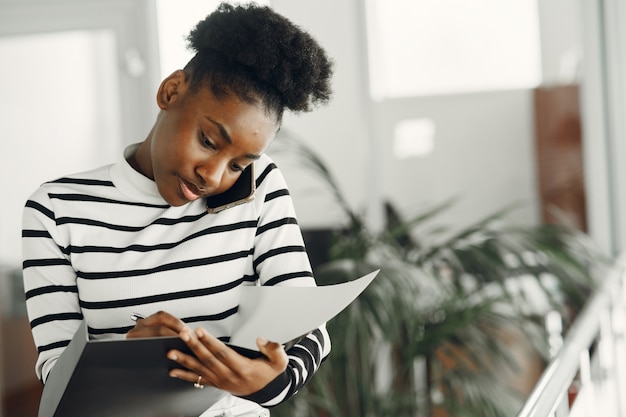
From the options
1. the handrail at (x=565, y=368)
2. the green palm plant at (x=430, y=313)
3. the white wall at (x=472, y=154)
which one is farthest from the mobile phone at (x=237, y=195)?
the white wall at (x=472, y=154)

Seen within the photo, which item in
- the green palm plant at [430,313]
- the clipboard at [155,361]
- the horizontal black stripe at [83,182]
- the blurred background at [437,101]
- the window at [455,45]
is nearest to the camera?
the clipboard at [155,361]

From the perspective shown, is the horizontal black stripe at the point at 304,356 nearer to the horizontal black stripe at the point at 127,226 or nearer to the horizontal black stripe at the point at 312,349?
the horizontal black stripe at the point at 312,349

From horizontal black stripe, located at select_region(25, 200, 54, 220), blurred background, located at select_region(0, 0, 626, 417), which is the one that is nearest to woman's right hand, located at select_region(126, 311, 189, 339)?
horizontal black stripe, located at select_region(25, 200, 54, 220)

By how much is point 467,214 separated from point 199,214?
2.50 metres

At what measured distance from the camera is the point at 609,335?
2203mm

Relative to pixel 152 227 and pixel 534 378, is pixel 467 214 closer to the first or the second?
pixel 534 378

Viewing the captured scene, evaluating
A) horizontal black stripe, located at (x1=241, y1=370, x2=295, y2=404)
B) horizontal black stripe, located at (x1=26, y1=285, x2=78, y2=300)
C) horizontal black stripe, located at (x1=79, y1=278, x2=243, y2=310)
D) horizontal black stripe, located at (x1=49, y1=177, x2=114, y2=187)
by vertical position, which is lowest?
horizontal black stripe, located at (x1=241, y1=370, x2=295, y2=404)

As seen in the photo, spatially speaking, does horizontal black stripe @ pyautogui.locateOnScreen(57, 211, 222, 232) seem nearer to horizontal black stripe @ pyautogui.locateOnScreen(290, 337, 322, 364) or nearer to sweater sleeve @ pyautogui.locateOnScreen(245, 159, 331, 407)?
sweater sleeve @ pyautogui.locateOnScreen(245, 159, 331, 407)

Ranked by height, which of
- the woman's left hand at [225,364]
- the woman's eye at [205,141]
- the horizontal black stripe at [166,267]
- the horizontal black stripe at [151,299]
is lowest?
the woman's left hand at [225,364]

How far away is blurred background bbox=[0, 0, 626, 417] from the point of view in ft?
9.75

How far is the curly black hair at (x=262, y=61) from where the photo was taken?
3.31 feet

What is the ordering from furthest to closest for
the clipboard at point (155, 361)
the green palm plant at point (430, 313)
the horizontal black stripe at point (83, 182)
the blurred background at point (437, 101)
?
the blurred background at point (437, 101), the green palm plant at point (430, 313), the horizontal black stripe at point (83, 182), the clipboard at point (155, 361)

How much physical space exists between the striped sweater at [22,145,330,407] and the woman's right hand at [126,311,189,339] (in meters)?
0.14

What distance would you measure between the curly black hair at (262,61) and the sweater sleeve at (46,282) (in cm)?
26
